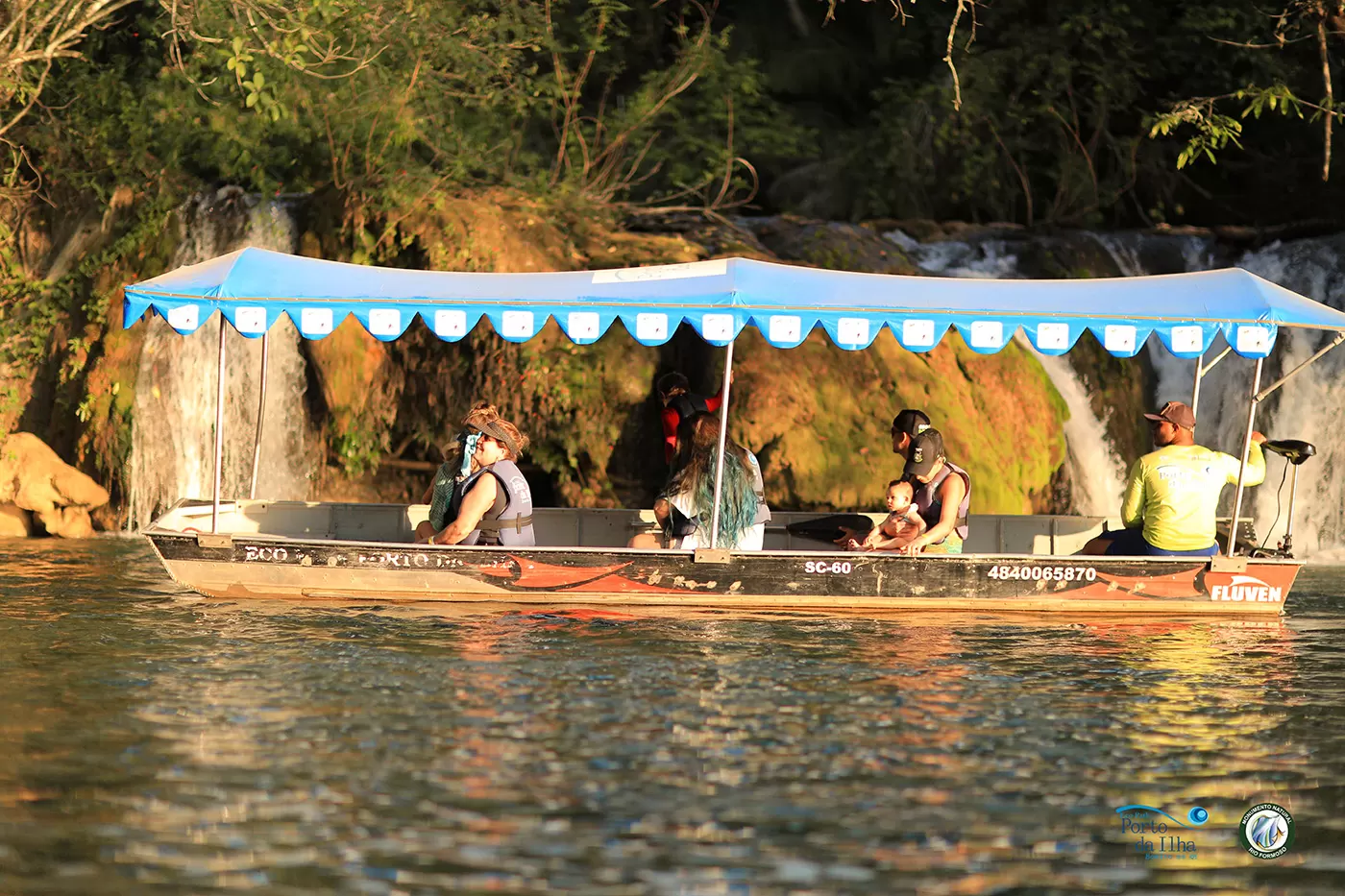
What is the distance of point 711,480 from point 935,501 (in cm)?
168

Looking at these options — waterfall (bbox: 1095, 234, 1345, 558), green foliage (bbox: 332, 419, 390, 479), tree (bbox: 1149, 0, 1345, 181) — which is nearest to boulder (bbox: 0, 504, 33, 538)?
green foliage (bbox: 332, 419, 390, 479)

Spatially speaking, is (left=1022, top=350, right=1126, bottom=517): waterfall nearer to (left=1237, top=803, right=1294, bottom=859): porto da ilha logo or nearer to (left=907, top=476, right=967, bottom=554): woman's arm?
(left=907, top=476, right=967, bottom=554): woman's arm

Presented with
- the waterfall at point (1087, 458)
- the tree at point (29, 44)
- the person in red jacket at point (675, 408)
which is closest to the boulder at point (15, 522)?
the tree at point (29, 44)

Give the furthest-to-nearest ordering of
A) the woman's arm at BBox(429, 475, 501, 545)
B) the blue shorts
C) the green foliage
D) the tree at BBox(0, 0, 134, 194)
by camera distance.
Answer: the green foliage < the tree at BBox(0, 0, 134, 194) < the blue shorts < the woman's arm at BBox(429, 475, 501, 545)

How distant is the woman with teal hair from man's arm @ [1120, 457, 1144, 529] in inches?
104

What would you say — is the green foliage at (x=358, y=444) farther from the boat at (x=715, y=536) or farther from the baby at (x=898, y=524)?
the baby at (x=898, y=524)

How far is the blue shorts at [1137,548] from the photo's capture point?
40.0 ft

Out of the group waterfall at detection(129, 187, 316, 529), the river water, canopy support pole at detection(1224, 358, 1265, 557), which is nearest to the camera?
the river water

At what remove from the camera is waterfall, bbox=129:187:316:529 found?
57.0 feet

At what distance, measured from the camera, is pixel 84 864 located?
19.9ft

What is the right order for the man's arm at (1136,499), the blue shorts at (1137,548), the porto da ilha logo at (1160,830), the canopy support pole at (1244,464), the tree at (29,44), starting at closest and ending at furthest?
the porto da ilha logo at (1160,830)
the canopy support pole at (1244,464)
the blue shorts at (1137,548)
the man's arm at (1136,499)
the tree at (29,44)

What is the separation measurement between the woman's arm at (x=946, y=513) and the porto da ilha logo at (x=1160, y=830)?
5115 mm

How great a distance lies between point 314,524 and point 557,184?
304 inches

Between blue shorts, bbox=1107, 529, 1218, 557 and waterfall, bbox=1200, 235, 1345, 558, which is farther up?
waterfall, bbox=1200, 235, 1345, 558
